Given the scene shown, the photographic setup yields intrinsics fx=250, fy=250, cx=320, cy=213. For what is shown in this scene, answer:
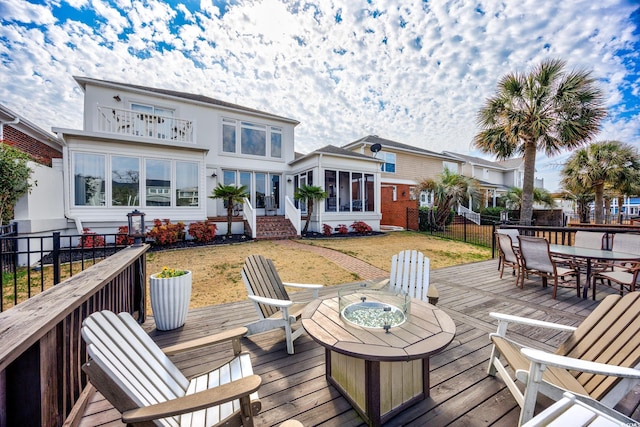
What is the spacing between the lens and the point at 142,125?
1088 centimetres

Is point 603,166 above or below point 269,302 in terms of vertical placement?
above

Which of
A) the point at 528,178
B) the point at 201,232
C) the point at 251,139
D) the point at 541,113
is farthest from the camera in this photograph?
the point at 251,139

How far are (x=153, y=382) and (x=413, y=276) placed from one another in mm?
3015

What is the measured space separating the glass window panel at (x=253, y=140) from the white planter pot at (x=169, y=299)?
1146 cm

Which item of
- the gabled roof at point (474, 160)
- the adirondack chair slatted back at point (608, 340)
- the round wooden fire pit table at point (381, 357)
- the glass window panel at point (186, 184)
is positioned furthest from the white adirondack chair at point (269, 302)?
the gabled roof at point (474, 160)

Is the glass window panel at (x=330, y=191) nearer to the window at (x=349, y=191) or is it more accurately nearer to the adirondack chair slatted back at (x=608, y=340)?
the window at (x=349, y=191)

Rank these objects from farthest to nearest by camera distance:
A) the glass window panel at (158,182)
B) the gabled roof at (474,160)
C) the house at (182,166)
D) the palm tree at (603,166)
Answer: the gabled roof at (474,160), the palm tree at (603,166), the glass window panel at (158,182), the house at (182,166)

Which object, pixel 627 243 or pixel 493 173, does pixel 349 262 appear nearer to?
pixel 627 243

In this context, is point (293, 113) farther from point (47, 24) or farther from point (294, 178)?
point (47, 24)

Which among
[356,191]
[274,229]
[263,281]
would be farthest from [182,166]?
[263,281]

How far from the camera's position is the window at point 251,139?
1331 cm

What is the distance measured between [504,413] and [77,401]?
3168 millimetres

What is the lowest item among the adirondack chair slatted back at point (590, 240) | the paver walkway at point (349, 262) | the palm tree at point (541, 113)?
the paver walkway at point (349, 262)

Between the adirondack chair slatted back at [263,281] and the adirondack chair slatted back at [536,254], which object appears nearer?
the adirondack chair slatted back at [263,281]
